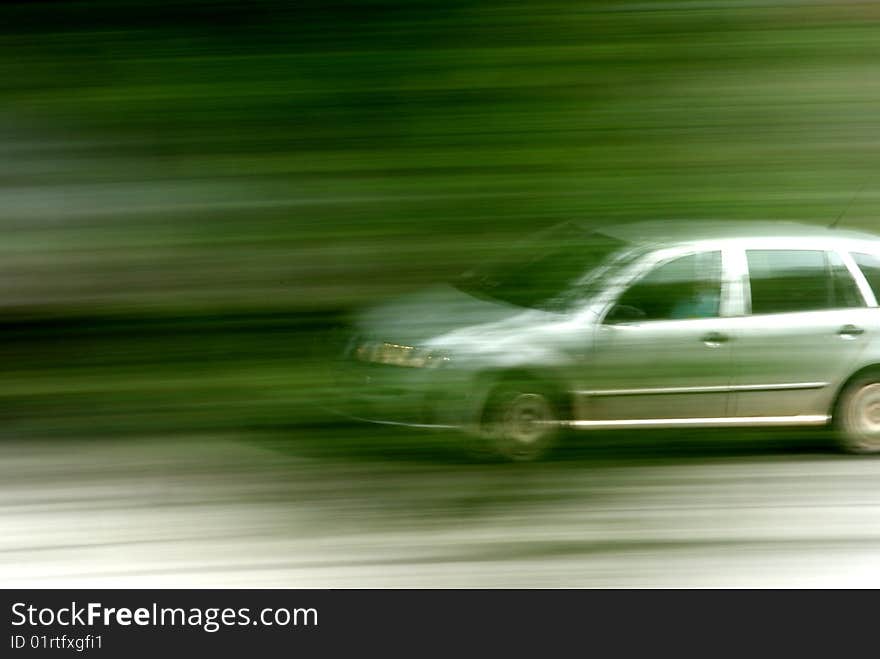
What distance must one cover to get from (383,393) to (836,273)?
895 millimetres

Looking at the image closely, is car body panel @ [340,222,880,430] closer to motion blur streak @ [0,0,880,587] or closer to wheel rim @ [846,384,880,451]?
motion blur streak @ [0,0,880,587]

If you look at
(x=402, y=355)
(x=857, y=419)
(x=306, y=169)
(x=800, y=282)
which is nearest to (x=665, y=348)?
(x=800, y=282)

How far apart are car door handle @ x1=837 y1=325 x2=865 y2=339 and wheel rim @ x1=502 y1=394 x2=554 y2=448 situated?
24.5 inches

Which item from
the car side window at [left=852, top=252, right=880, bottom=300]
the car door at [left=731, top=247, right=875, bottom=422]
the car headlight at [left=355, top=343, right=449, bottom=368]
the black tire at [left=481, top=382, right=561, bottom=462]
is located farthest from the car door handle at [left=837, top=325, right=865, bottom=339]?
the car headlight at [left=355, top=343, right=449, bottom=368]

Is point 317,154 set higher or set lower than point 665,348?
higher

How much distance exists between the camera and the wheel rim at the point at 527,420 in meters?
2.00

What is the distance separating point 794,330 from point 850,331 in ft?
0.80

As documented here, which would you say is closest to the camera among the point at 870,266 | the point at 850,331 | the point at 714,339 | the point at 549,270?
the point at 549,270

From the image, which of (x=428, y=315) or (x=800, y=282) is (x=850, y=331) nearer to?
(x=800, y=282)

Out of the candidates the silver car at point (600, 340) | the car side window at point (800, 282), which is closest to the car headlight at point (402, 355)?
the silver car at point (600, 340)

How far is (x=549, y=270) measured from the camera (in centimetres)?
197

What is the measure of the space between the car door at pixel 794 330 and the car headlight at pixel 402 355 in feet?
1.75

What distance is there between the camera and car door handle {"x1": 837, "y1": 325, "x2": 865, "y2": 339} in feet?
7.44

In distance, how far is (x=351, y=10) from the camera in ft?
6.49
